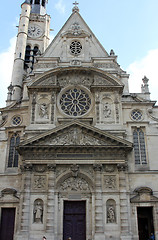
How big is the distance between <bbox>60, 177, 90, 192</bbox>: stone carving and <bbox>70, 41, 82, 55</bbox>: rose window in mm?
10802

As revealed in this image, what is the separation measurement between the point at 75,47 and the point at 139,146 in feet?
33.0

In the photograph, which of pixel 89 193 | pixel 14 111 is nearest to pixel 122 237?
pixel 89 193

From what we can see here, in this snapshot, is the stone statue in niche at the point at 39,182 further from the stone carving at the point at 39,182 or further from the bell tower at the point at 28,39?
the bell tower at the point at 28,39

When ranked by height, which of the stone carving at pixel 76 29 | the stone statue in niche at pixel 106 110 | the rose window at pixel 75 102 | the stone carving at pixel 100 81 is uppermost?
the stone carving at pixel 76 29

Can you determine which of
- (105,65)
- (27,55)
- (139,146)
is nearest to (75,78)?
(105,65)

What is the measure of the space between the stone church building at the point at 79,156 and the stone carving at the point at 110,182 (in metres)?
0.06

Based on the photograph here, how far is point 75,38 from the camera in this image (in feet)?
75.9

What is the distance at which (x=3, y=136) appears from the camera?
2003 centimetres

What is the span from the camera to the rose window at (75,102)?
2008cm

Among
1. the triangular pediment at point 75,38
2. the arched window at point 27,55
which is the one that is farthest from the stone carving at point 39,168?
the arched window at point 27,55

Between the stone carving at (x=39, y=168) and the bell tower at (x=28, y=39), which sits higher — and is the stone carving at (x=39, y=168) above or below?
below

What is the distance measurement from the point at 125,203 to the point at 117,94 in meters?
7.87

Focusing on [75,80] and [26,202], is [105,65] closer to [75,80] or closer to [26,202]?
[75,80]

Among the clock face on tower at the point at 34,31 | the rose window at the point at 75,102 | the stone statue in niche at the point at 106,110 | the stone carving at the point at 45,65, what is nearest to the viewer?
the stone statue in niche at the point at 106,110
